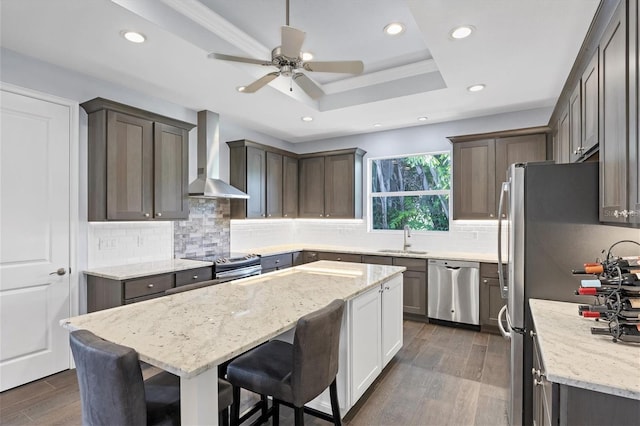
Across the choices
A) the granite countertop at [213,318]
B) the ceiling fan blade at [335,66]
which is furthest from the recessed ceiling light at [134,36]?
the granite countertop at [213,318]

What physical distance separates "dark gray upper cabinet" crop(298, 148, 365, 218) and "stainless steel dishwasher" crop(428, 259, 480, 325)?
1640mm

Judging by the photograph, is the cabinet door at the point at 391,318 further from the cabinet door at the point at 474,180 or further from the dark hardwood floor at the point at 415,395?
the cabinet door at the point at 474,180

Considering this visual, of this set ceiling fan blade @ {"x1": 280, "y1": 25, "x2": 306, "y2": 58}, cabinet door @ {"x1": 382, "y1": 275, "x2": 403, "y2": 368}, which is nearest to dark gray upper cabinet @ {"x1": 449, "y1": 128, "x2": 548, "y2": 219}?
cabinet door @ {"x1": 382, "y1": 275, "x2": 403, "y2": 368}

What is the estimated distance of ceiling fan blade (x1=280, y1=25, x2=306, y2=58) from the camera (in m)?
1.86

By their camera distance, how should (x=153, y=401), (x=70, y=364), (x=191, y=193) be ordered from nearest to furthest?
1. (x=153, y=401)
2. (x=70, y=364)
3. (x=191, y=193)

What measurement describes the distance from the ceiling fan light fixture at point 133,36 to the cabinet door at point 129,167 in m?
0.92

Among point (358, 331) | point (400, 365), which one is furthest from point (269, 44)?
point (400, 365)

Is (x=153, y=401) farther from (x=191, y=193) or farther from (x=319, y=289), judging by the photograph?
(x=191, y=193)

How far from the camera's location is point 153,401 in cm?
142

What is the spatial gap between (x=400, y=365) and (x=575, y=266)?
1797mm

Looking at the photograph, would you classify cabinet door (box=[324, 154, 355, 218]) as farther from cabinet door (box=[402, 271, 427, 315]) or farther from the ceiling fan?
the ceiling fan

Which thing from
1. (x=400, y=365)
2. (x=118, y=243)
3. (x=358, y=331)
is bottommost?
(x=400, y=365)

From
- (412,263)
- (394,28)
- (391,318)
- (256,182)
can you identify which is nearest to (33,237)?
(256,182)

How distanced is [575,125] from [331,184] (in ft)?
11.2
